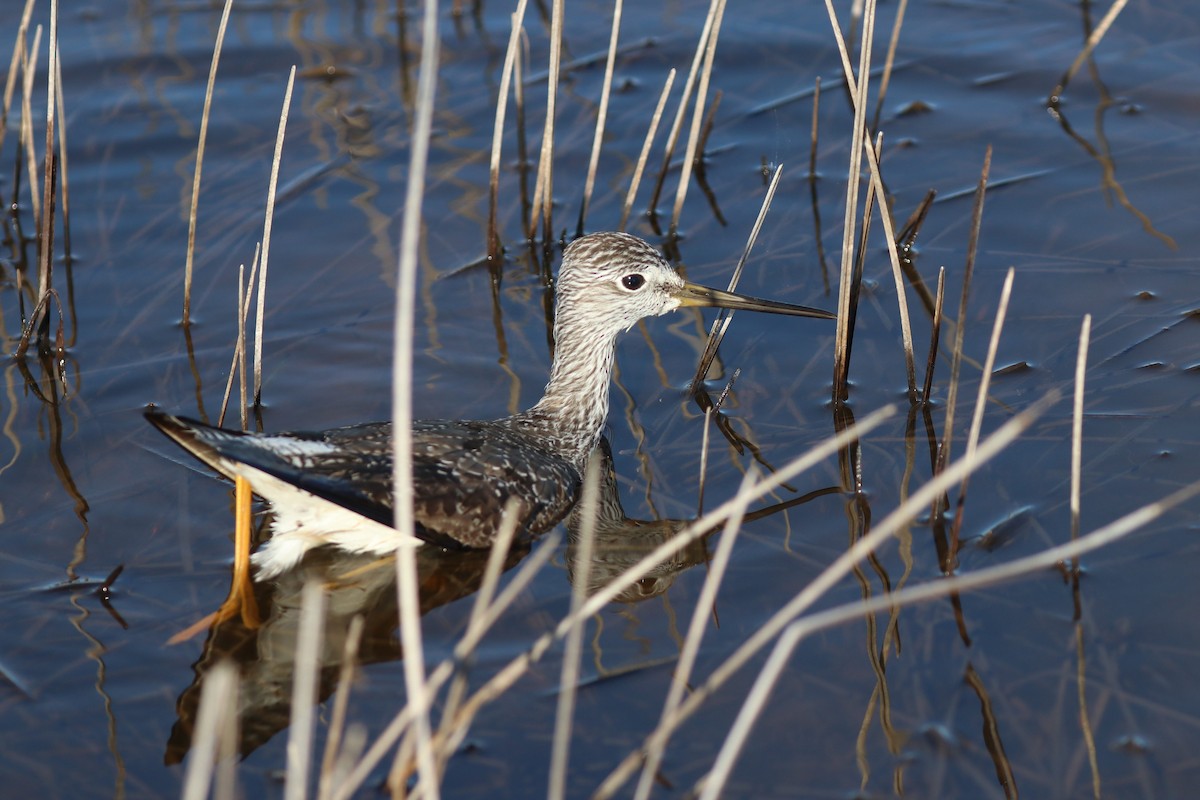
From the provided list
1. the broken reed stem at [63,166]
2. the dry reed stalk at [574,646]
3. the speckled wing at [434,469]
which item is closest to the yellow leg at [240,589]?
the speckled wing at [434,469]

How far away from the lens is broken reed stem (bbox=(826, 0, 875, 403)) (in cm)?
697

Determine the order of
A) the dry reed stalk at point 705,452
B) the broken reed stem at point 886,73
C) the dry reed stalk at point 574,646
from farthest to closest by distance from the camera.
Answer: the broken reed stem at point 886,73, the dry reed stalk at point 705,452, the dry reed stalk at point 574,646

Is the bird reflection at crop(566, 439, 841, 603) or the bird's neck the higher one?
the bird's neck

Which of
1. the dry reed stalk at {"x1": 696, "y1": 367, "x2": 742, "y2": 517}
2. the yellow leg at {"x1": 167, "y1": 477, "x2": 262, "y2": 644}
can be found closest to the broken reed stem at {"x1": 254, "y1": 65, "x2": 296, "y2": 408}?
the yellow leg at {"x1": 167, "y1": 477, "x2": 262, "y2": 644}

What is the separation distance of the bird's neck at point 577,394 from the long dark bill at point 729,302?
50cm

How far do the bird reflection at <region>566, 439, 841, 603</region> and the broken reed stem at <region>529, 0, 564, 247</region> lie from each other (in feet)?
8.39

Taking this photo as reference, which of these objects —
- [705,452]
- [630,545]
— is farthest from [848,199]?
[630,545]

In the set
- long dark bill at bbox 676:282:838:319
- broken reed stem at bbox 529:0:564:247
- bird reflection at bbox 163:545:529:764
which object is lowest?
bird reflection at bbox 163:545:529:764

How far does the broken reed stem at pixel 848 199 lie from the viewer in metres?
6.97

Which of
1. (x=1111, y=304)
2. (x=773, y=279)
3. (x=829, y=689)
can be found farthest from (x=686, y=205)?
(x=829, y=689)

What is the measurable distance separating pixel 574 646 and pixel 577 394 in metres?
3.58

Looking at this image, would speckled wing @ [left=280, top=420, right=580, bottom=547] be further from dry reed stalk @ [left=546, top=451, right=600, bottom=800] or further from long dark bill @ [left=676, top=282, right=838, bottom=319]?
long dark bill @ [left=676, top=282, right=838, bottom=319]

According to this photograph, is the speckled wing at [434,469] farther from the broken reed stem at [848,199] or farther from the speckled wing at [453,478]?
the broken reed stem at [848,199]

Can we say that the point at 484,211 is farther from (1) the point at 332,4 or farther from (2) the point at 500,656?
(2) the point at 500,656
